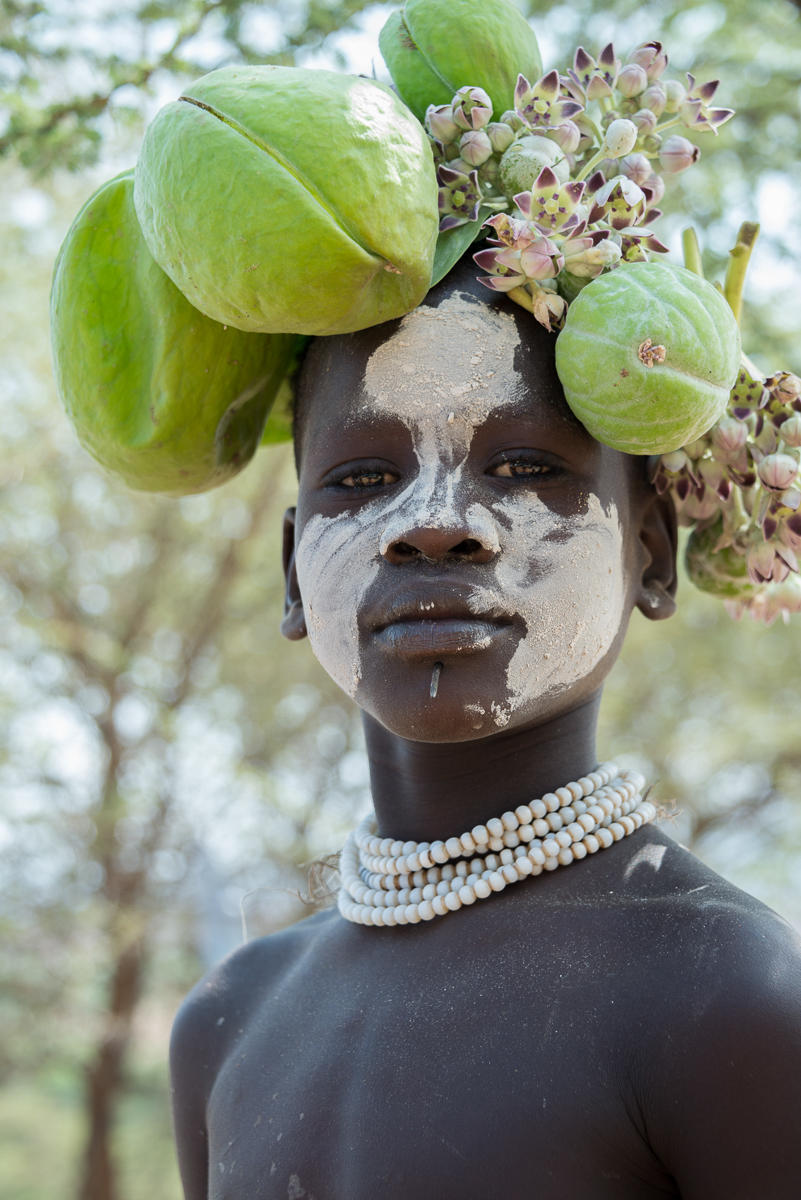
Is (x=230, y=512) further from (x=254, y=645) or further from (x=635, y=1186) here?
(x=635, y=1186)

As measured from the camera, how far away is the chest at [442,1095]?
1.96 metres

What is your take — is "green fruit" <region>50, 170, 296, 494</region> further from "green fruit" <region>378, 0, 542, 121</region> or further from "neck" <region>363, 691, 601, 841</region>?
"neck" <region>363, 691, 601, 841</region>

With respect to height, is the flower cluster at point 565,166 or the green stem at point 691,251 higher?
the flower cluster at point 565,166

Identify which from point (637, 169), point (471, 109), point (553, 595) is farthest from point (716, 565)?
point (471, 109)

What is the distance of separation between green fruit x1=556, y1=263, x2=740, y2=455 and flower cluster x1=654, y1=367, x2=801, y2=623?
214mm

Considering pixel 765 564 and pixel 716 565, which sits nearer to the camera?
pixel 765 564

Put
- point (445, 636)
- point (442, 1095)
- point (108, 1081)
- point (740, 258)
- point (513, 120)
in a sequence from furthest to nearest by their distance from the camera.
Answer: point (108, 1081) < point (740, 258) < point (513, 120) < point (445, 636) < point (442, 1095)

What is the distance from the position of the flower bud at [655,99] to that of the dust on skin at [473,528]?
51cm

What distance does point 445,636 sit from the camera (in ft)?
7.27

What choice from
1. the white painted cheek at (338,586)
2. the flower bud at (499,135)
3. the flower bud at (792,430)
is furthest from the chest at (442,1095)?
the flower bud at (499,135)

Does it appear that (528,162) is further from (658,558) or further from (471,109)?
(658,558)

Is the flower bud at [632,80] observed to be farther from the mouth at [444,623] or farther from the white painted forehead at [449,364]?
the mouth at [444,623]

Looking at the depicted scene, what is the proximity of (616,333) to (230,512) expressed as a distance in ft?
26.1

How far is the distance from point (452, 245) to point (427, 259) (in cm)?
17
